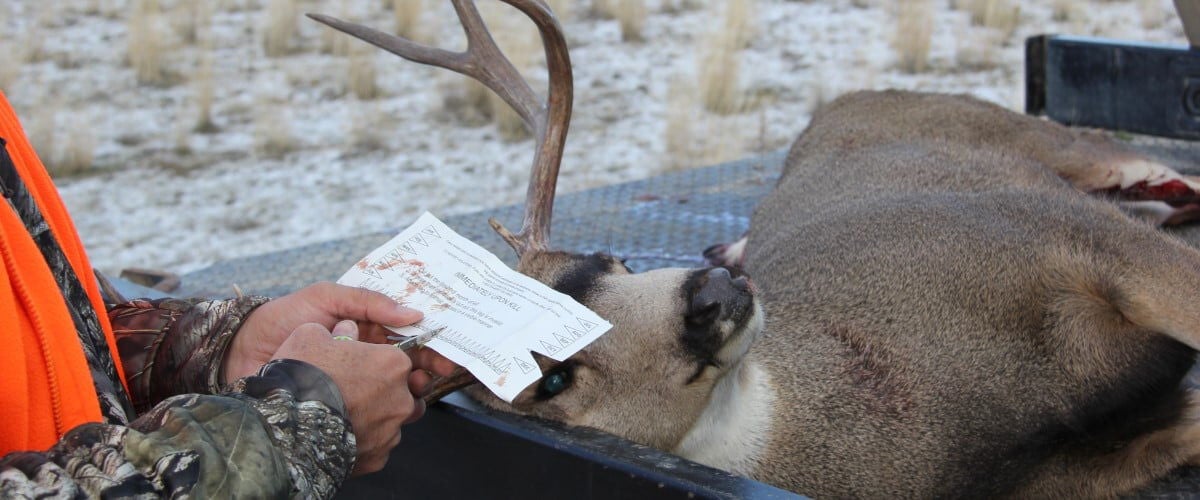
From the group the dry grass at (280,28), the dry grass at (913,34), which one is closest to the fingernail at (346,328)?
the dry grass at (913,34)

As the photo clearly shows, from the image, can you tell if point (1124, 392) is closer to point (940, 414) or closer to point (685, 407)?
point (940, 414)

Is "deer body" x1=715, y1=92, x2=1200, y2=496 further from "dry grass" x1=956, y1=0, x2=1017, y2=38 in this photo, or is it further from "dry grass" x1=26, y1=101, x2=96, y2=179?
"dry grass" x1=956, y1=0, x2=1017, y2=38

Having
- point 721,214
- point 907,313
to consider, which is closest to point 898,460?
point 907,313

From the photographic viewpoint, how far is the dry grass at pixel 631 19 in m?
11.3

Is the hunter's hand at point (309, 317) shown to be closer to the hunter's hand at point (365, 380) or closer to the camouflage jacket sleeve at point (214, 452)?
the hunter's hand at point (365, 380)

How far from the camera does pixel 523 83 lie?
9.94ft

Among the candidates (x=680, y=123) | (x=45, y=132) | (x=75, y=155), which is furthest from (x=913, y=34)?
(x=45, y=132)

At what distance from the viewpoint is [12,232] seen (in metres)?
1.74

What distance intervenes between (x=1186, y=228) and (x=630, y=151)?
4882 millimetres

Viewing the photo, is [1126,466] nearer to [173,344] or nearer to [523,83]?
[523,83]

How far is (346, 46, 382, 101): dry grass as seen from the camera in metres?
10.2

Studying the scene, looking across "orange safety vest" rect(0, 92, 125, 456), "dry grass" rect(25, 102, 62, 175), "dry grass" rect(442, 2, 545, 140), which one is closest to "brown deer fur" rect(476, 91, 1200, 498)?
"orange safety vest" rect(0, 92, 125, 456)

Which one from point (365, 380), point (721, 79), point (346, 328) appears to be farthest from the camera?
point (721, 79)

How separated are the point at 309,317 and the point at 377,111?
7.79 m
